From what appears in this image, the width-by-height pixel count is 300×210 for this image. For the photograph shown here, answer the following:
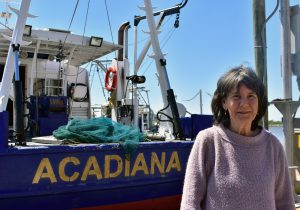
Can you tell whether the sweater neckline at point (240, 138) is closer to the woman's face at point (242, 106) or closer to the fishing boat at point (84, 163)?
the woman's face at point (242, 106)

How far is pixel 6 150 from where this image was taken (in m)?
3.50

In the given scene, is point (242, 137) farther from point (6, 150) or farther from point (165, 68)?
point (165, 68)

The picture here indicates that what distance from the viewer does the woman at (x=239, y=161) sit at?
1677 millimetres

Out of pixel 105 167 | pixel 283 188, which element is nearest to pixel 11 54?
pixel 105 167

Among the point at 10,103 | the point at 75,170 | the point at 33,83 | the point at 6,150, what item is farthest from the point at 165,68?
the point at 10,103

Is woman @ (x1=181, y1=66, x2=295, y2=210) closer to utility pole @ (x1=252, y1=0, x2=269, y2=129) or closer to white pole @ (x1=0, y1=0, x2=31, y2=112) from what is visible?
white pole @ (x1=0, y1=0, x2=31, y2=112)

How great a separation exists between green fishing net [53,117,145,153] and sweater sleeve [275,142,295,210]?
8.03 ft

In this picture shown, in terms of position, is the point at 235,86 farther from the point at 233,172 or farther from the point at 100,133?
the point at 100,133

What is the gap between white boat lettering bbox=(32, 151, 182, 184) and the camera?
145 inches

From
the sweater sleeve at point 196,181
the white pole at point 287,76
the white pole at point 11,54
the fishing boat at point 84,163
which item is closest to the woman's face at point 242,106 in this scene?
the sweater sleeve at point 196,181

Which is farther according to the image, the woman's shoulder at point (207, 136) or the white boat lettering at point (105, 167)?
the white boat lettering at point (105, 167)

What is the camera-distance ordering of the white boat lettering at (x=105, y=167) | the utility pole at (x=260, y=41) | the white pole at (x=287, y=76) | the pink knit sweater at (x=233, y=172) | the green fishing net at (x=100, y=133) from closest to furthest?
the pink knit sweater at (x=233, y=172) < the white boat lettering at (x=105, y=167) < the green fishing net at (x=100, y=133) < the white pole at (x=287, y=76) < the utility pole at (x=260, y=41)

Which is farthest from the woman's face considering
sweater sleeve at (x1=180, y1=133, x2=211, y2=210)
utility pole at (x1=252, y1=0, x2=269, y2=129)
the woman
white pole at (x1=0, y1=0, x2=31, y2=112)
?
utility pole at (x1=252, y1=0, x2=269, y2=129)

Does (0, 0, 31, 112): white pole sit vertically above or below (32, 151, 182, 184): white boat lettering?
above
